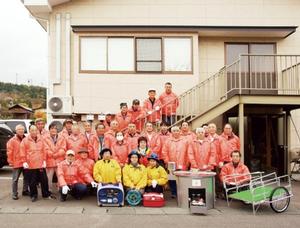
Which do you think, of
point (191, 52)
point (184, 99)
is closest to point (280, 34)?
point (191, 52)

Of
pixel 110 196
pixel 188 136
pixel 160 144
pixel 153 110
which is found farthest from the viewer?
pixel 153 110

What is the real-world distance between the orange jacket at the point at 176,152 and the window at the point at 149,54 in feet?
18.5

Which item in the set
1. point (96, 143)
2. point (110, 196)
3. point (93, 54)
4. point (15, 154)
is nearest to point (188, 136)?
point (96, 143)

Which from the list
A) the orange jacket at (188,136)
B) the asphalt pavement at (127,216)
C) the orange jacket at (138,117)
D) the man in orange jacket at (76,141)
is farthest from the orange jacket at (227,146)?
the man in orange jacket at (76,141)

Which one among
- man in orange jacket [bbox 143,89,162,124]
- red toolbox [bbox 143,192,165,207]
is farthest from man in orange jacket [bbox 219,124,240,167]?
man in orange jacket [bbox 143,89,162,124]

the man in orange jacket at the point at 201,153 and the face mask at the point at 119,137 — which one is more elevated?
the face mask at the point at 119,137

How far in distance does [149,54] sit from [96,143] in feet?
19.9

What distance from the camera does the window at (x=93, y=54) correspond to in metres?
16.7

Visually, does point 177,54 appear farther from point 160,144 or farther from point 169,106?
point 160,144

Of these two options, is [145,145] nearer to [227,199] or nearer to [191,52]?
[227,199]

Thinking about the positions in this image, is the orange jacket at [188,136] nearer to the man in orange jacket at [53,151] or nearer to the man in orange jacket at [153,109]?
the man in orange jacket at [153,109]

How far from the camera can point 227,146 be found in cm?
1195

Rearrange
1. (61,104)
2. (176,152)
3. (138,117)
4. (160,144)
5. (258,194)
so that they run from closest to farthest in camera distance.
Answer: (258,194)
(176,152)
(160,144)
(138,117)
(61,104)

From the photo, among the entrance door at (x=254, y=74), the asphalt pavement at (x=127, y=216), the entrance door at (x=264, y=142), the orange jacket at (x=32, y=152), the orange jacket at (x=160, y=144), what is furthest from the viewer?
the entrance door at (x=264, y=142)
